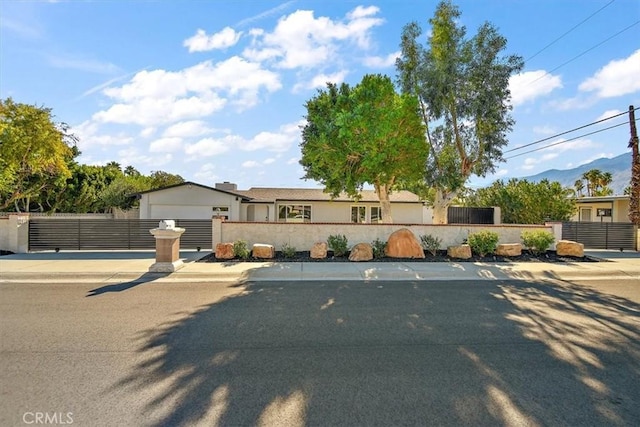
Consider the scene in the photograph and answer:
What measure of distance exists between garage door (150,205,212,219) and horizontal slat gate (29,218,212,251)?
700 cm

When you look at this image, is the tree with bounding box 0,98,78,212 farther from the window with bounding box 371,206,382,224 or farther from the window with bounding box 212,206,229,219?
the window with bounding box 371,206,382,224

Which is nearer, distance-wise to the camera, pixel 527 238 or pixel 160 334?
pixel 160 334

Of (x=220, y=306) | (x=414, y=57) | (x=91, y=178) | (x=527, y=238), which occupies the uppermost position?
(x=414, y=57)

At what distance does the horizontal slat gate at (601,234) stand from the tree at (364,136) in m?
8.96

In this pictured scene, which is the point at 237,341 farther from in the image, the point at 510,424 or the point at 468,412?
the point at 510,424

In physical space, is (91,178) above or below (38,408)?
above

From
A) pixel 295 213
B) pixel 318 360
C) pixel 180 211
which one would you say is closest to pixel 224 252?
pixel 318 360

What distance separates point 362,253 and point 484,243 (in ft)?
16.3

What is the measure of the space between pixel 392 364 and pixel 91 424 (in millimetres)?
3134

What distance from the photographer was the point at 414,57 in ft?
57.3

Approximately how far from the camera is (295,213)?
26.9m

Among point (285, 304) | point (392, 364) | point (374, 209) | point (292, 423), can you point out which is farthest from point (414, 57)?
point (292, 423)

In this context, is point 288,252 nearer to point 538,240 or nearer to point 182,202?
point 538,240

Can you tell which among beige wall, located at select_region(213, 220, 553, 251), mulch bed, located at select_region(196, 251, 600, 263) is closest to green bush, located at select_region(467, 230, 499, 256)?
mulch bed, located at select_region(196, 251, 600, 263)
